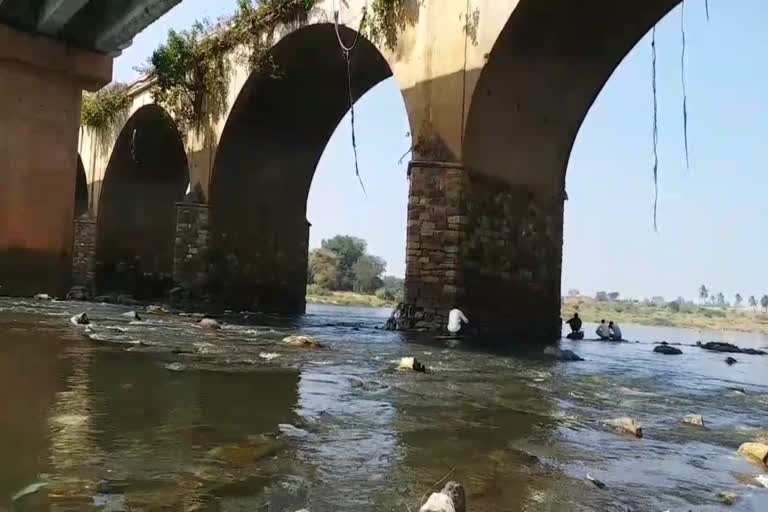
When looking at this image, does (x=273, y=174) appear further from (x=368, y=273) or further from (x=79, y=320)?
(x=368, y=273)

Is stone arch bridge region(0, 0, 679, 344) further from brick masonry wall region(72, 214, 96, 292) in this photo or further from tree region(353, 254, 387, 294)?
tree region(353, 254, 387, 294)

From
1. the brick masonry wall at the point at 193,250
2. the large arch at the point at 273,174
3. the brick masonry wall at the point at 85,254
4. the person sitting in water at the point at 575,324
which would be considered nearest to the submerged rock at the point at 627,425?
the person sitting in water at the point at 575,324

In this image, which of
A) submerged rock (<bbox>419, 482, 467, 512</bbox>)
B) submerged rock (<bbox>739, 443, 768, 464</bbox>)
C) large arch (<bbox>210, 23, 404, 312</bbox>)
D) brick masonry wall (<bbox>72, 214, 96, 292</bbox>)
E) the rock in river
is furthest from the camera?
brick masonry wall (<bbox>72, 214, 96, 292</bbox>)

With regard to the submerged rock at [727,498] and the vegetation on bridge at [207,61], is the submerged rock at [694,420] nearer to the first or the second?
the submerged rock at [727,498]

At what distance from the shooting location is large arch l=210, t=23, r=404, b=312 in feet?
51.3

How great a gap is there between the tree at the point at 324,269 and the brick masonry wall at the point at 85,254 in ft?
83.6

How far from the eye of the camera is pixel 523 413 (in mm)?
4402

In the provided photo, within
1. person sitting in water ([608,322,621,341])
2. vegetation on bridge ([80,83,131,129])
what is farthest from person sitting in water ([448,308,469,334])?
vegetation on bridge ([80,83,131,129])

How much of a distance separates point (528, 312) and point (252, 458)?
29.9 feet

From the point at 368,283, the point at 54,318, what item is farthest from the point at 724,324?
the point at 54,318

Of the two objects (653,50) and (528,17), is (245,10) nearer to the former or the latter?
(528,17)

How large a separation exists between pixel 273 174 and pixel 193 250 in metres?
2.60

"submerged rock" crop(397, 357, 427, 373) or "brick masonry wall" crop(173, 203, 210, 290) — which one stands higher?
"brick masonry wall" crop(173, 203, 210, 290)

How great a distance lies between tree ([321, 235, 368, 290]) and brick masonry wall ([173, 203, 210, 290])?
115 feet
